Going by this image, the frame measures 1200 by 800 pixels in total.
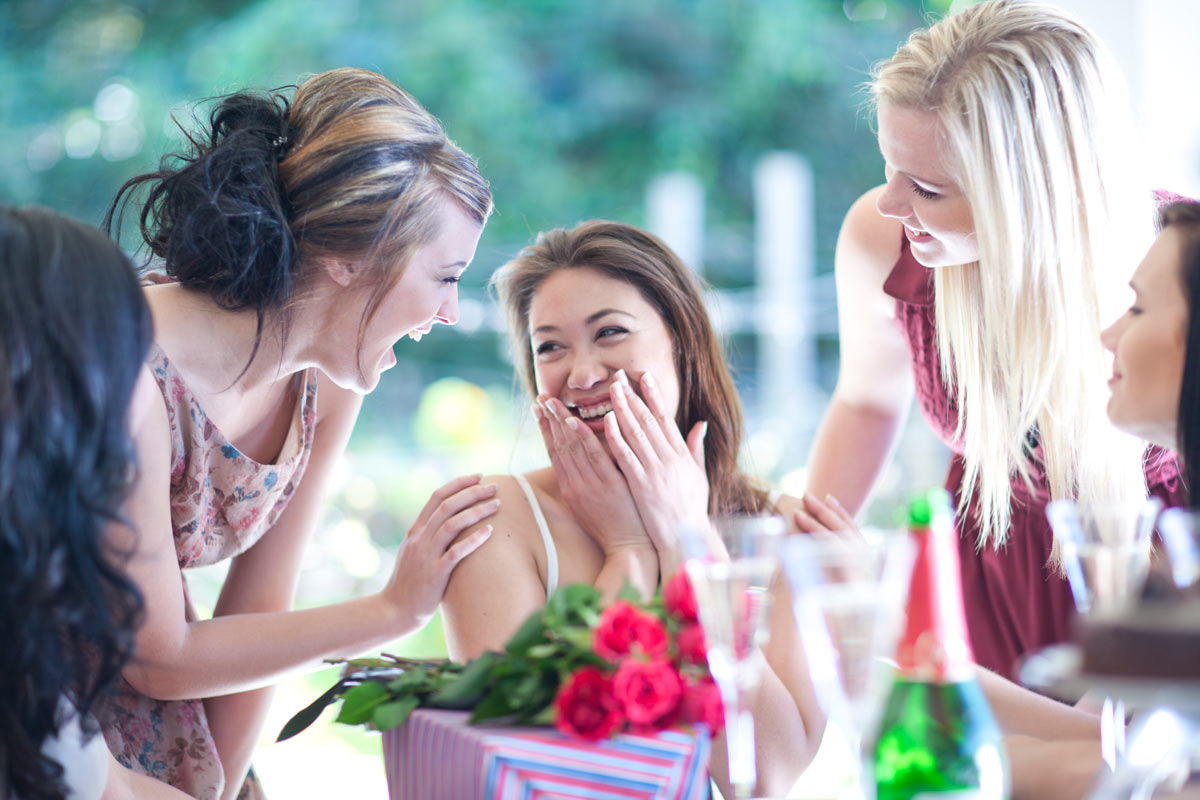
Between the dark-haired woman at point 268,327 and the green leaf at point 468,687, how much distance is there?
0.44 m

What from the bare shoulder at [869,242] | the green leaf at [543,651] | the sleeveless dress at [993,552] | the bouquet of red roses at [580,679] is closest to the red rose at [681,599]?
the bouquet of red roses at [580,679]

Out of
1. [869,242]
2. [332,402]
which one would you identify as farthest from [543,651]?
[869,242]

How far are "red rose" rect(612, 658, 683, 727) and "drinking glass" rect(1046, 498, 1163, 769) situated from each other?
12.8 inches

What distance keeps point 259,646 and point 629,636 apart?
694 millimetres

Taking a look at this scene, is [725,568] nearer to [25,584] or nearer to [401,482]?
[25,584]

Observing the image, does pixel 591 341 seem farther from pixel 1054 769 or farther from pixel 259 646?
pixel 1054 769

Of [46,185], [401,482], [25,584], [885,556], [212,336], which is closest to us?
[885,556]

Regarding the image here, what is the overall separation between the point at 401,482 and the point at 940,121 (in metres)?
2.98

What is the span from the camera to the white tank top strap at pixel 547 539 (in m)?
1.63

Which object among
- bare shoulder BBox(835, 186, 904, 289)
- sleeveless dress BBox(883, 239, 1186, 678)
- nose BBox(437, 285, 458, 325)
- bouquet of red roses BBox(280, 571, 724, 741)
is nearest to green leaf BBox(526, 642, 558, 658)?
bouquet of red roses BBox(280, 571, 724, 741)

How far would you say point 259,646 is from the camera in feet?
4.62

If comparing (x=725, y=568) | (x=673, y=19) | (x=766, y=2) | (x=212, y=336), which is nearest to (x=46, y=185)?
(x=673, y=19)

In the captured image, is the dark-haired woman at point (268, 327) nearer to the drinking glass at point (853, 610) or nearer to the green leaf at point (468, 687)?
the green leaf at point (468, 687)

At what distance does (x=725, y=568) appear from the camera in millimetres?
834
